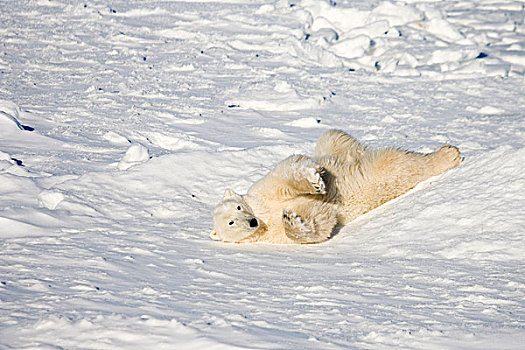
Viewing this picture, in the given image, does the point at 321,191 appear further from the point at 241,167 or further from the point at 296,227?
the point at 241,167

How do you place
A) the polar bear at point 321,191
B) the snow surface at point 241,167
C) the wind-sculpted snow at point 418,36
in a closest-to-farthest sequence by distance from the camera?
1. the snow surface at point 241,167
2. the polar bear at point 321,191
3. the wind-sculpted snow at point 418,36

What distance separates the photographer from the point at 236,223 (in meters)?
4.26

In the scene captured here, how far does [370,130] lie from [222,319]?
18.8ft

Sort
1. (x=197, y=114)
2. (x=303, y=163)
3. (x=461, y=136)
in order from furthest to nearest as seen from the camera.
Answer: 1. (x=197, y=114)
2. (x=461, y=136)
3. (x=303, y=163)

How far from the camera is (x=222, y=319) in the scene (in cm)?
240

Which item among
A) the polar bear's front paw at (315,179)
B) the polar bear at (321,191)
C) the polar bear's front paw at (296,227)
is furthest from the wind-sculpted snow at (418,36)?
the polar bear's front paw at (296,227)

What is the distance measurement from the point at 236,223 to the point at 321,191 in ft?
2.03

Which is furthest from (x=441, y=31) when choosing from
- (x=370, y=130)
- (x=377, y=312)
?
(x=377, y=312)

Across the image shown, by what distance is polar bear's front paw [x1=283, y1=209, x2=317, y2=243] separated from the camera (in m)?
4.12

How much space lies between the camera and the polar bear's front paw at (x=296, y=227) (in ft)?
13.5

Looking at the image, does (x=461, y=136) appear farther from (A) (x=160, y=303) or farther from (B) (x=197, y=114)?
(A) (x=160, y=303)

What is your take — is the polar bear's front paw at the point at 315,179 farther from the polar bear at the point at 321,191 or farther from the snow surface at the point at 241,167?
the snow surface at the point at 241,167

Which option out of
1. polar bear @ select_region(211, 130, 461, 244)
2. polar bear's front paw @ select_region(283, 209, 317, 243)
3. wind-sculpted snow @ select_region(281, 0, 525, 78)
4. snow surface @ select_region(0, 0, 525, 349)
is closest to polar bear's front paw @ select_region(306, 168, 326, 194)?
polar bear @ select_region(211, 130, 461, 244)

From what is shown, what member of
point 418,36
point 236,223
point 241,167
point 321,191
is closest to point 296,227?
point 321,191
